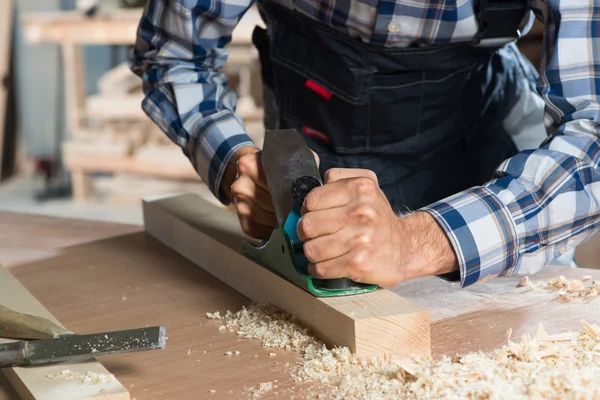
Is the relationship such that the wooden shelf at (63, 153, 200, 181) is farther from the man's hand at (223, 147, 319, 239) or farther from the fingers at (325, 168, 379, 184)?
the fingers at (325, 168, 379, 184)

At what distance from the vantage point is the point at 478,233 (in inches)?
46.1

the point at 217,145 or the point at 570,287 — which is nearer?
the point at 570,287

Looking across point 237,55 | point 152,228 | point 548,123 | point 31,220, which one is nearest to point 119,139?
point 237,55

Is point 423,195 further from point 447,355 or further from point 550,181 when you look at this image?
point 447,355

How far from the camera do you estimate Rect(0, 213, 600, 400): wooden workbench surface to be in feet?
3.35

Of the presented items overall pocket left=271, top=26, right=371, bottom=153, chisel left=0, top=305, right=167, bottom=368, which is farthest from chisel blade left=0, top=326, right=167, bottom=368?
overall pocket left=271, top=26, right=371, bottom=153

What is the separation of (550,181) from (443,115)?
0.52 m

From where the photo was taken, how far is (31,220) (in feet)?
6.31

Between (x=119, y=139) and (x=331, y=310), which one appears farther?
(x=119, y=139)

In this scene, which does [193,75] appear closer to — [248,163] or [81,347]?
[248,163]

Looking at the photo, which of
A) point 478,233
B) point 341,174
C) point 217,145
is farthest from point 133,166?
point 478,233

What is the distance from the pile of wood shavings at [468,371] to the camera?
0.88 metres

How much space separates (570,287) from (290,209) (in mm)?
482

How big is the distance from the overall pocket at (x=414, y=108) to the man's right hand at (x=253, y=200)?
0.38 metres
